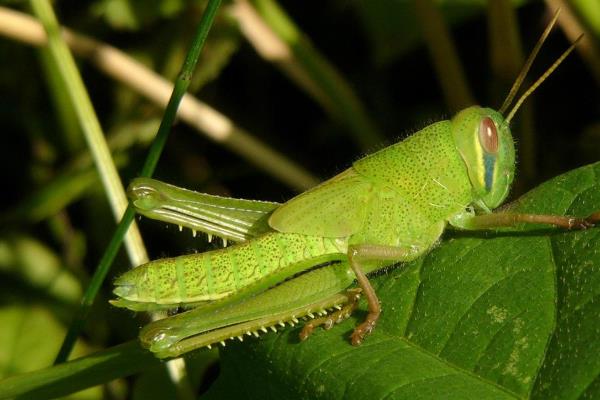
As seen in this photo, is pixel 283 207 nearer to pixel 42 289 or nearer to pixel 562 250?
pixel 562 250

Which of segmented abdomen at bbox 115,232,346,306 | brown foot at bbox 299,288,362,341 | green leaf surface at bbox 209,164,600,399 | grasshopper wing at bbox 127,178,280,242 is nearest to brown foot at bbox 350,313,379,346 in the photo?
green leaf surface at bbox 209,164,600,399

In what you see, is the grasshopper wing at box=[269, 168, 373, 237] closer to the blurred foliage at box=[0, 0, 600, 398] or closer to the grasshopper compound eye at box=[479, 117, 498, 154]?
the grasshopper compound eye at box=[479, 117, 498, 154]

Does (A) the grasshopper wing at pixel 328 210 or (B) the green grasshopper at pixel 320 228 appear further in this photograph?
(A) the grasshopper wing at pixel 328 210

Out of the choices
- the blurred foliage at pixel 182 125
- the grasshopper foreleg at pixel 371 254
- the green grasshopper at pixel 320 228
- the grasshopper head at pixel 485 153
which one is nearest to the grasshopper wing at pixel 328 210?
the green grasshopper at pixel 320 228

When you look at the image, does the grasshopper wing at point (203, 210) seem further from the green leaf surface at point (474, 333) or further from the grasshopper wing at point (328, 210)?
the green leaf surface at point (474, 333)

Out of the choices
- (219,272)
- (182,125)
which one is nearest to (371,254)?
(219,272)

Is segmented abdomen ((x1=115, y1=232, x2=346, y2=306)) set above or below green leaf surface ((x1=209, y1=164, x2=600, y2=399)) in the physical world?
above
